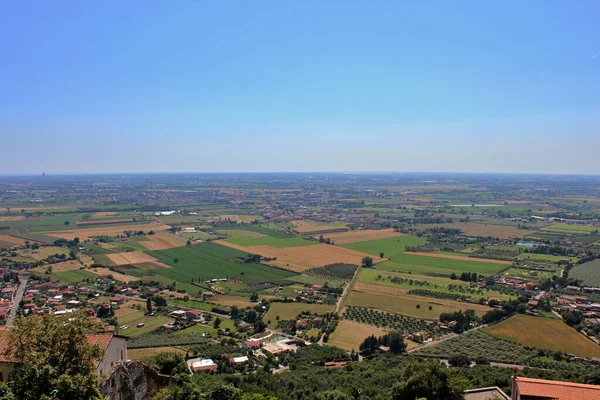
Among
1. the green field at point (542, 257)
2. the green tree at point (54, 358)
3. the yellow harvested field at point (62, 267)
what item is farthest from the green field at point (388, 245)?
the green tree at point (54, 358)

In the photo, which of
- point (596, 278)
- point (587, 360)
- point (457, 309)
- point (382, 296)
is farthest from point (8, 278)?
point (596, 278)

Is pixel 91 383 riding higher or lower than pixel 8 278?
higher

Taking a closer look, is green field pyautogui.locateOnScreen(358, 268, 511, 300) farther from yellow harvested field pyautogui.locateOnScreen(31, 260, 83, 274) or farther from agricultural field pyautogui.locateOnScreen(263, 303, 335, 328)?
yellow harvested field pyautogui.locateOnScreen(31, 260, 83, 274)

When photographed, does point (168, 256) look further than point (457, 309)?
Yes

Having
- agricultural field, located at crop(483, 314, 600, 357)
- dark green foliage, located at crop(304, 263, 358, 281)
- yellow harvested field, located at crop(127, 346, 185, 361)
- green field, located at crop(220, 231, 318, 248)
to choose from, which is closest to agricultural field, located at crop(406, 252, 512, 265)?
dark green foliage, located at crop(304, 263, 358, 281)

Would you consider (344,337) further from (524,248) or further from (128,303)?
(524,248)

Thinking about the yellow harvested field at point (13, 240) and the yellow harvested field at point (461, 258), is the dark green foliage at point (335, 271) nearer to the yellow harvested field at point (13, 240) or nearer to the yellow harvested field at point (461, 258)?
the yellow harvested field at point (461, 258)
